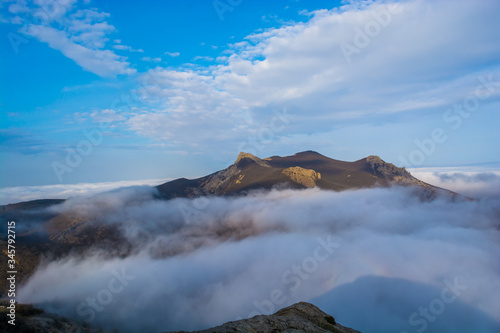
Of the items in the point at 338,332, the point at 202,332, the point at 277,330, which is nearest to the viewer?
the point at 202,332

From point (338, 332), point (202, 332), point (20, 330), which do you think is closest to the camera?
point (202, 332)

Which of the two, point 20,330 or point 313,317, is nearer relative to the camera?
point 313,317

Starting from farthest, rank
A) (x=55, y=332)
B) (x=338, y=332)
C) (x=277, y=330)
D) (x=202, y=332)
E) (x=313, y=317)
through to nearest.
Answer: (x=55, y=332)
(x=313, y=317)
(x=338, y=332)
(x=277, y=330)
(x=202, y=332)

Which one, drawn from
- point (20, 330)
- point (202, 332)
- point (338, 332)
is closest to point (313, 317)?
point (338, 332)

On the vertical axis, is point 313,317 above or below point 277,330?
below

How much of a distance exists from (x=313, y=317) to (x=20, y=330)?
323 ft

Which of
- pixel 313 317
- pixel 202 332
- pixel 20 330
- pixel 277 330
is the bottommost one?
pixel 20 330

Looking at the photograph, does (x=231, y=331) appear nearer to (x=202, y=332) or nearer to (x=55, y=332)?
(x=202, y=332)

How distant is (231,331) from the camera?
3362 cm

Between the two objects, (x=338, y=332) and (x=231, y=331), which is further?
(x=338, y=332)

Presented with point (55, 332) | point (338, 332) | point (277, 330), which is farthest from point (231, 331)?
point (55, 332)

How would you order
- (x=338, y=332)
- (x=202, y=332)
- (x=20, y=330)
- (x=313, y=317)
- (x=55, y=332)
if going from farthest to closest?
1. (x=55, y=332)
2. (x=20, y=330)
3. (x=313, y=317)
4. (x=338, y=332)
5. (x=202, y=332)

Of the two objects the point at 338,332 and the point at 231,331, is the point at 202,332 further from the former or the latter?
the point at 338,332

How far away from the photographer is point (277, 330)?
119ft
